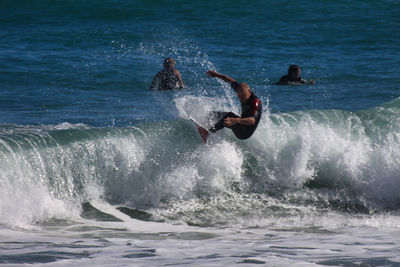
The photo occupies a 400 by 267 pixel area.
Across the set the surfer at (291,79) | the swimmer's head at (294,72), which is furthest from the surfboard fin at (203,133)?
the surfer at (291,79)

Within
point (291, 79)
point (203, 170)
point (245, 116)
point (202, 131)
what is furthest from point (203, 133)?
point (291, 79)

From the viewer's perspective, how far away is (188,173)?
9.62 metres

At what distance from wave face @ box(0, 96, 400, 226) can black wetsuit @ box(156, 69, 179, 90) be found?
17.4 feet

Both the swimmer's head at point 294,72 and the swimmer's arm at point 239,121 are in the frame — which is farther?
the swimmer's head at point 294,72

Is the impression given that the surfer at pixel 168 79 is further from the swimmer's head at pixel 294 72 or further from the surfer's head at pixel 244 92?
the surfer's head at pixel 244 92

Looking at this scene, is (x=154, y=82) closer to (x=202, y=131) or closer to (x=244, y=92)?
(x=202, y=131)

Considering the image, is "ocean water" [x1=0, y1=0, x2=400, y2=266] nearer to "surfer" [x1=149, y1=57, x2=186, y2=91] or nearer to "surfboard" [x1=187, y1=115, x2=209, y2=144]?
"surfboard" [x1=187, y1=115, x2=209, y2=144]

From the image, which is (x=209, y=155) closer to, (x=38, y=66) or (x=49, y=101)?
(x=49, y=101)

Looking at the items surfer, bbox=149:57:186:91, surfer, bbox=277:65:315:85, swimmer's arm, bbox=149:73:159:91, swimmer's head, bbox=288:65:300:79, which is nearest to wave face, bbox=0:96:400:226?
surfer, bbox=149:57:186:91

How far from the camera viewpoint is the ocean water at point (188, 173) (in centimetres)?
705

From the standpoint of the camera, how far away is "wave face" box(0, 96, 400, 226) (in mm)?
8734

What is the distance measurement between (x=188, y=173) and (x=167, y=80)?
6659 millimetres

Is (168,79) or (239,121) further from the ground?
(168,79)

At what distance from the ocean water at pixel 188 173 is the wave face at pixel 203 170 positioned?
20 millimetres
